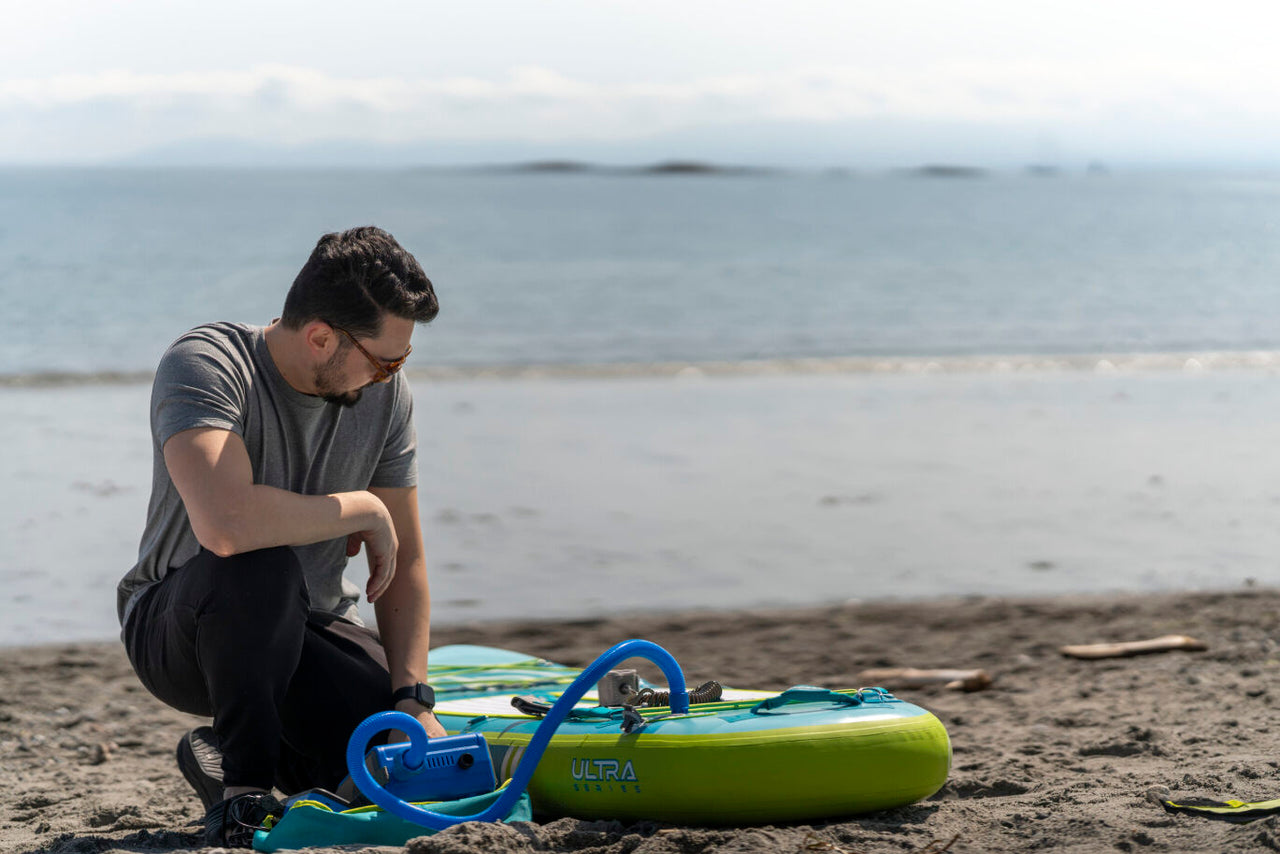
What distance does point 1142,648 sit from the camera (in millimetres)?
4883

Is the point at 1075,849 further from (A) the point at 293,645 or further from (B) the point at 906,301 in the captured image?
(B) the point at 906,301

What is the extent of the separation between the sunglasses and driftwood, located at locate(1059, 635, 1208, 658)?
323 centimetres

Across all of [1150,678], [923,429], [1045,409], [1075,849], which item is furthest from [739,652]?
[1045,409]

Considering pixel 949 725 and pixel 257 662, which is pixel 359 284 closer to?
pixel 257 662

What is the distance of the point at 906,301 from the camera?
76.7 ft

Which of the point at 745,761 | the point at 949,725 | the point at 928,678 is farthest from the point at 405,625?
the point at 928,678

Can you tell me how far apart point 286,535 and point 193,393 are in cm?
37

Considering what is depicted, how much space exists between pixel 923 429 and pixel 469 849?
8.07 meters

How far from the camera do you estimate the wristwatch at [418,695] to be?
3.04m

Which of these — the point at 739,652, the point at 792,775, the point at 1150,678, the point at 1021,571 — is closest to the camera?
the point at 792,775

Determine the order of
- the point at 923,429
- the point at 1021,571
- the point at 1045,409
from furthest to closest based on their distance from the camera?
1. the point at 1045,409
2. the point at 923,429
3. the point at 1021,571

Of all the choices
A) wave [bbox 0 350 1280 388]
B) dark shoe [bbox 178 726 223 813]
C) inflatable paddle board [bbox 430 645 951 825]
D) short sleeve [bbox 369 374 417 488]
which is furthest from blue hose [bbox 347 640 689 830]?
wave [bbox 0 350 1280 388]

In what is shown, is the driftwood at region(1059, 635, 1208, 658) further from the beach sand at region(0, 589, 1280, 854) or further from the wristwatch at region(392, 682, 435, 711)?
the wristwatch at region(392, 682, 435, 711)

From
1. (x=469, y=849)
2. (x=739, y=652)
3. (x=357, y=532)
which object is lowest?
(x=739, y=652)
